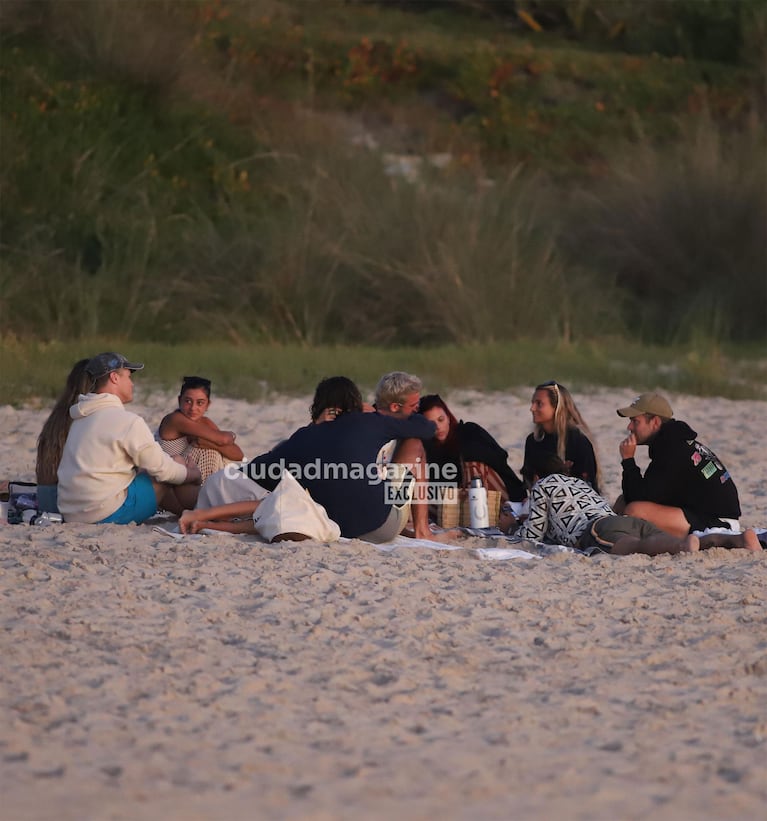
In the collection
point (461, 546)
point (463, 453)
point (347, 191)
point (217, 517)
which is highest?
point (347, 191)

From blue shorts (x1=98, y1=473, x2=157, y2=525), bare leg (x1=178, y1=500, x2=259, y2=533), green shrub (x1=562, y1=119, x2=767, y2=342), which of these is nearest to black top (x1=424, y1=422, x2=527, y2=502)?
bare leg (x1=178, y1=500, x2=259, y2=533)

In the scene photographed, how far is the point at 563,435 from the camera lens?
7051 millimetres

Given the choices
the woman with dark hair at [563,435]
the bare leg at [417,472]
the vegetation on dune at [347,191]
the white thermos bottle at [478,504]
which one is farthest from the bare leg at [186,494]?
the vegetation on dune at [347,191]

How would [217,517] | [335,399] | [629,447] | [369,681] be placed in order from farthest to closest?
[629,447]
[217,517]
[335,399]
[369,681]

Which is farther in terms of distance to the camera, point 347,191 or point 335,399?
point 347,191

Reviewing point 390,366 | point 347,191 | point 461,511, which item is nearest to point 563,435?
point 461,511

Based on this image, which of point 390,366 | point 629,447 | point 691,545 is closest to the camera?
point 691,545

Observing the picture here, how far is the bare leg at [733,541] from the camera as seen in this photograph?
6441mm

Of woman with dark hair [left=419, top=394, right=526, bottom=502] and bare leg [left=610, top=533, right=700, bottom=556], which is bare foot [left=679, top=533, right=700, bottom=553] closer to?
bare leg [left=610, top=533, right=700, bottom=556]

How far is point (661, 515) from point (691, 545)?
1.07 ft

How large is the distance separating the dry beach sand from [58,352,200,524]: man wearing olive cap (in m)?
0.16

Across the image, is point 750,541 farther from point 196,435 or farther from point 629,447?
point 196,435

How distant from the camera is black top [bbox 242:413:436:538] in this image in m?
6.43

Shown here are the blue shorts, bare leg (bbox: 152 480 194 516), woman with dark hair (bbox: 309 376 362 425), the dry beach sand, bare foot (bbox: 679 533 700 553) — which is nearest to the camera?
the dry beach sand
